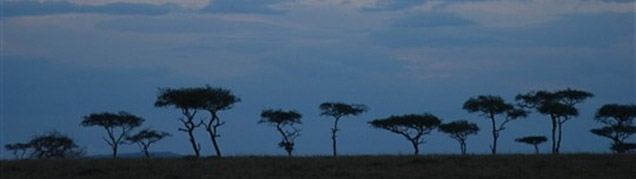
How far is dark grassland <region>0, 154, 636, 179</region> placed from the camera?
26.4 meters

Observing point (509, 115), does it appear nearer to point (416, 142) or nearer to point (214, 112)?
point (416, 142)

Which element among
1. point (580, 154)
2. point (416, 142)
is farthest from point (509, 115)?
point (580, 154)

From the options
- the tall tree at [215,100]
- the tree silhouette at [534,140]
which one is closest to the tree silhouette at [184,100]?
the tall tree at [215,100]

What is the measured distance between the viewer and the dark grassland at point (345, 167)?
26.4 m

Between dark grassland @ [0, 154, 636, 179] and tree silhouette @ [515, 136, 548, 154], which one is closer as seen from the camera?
dark grassland @ [0, 154, 636, 179]

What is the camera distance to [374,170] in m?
27.7

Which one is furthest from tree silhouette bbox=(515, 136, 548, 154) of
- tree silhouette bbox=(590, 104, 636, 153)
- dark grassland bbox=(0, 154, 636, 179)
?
dark grassland bbox=(0, 154, 636, 179)

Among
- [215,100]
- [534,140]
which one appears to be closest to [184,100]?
[215,100]

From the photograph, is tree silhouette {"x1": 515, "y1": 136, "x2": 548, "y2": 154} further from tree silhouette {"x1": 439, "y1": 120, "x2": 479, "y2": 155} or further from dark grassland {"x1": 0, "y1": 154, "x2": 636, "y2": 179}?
dark grassland {"x1": 0, "y1": 154, "x2": 636, "y2": 179}

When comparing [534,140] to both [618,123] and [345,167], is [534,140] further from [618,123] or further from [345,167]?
[345,167]

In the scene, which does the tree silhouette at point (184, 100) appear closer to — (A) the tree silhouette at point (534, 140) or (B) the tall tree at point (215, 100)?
(B) the tall tree at point (215, 100)

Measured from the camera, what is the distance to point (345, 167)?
93.9 feet

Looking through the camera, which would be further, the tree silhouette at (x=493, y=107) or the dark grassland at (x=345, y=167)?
the tree silhouette at (x=493, y=107)

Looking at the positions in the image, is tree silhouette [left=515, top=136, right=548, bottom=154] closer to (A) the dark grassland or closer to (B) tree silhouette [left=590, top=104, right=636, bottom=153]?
(B) tree silhouette [left=590, top=104, right=636, bottom=153]
